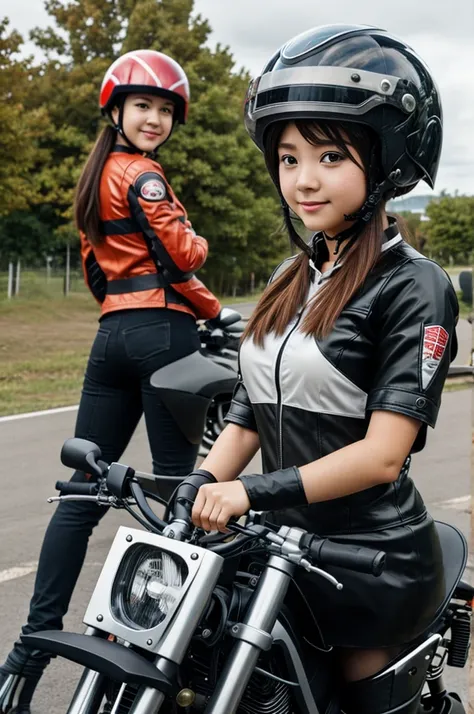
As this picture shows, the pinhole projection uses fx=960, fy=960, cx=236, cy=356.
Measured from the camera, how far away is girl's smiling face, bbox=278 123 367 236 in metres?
2.13

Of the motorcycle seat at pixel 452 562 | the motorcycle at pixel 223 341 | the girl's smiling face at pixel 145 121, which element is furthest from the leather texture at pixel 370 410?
the motorcycle at pixel 223 341

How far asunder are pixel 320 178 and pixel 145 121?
1988 millimetres

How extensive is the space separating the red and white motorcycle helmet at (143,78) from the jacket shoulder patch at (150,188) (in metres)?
0.41

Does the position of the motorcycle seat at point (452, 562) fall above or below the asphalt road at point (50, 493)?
above

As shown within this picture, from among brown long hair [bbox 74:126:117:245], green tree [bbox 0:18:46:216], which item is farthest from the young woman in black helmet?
green tree [bbox 0:18:46:216]

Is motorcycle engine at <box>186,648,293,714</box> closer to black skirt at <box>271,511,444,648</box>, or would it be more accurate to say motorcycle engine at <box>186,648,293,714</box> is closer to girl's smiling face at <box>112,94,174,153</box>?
black skirt at <box>271,511,444,648</box>

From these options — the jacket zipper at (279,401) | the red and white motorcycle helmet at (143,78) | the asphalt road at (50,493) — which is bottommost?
the asphalt road at (50,493)

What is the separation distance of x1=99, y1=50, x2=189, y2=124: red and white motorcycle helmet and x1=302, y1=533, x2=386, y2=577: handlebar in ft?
8.61

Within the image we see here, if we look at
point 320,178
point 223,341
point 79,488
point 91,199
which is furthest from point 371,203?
point 223,341

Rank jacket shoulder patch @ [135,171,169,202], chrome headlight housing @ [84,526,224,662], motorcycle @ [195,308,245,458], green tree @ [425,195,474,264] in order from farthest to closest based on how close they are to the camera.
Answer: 1. green tree @ [425,195,474,264]
2. motorcycle @ [195,308,245,458]
3. jacket shoulder patch @ [135,171,169,202]
4. chrome headlight housing @ [84,526,224,662]

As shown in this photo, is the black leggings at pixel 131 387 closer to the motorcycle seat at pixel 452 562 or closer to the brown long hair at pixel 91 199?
the brown long hair at pixel 91 199

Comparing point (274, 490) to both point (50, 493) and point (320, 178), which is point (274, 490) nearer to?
point (320, 178)

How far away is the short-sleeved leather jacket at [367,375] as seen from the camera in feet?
6.69

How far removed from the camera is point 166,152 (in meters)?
31.6
